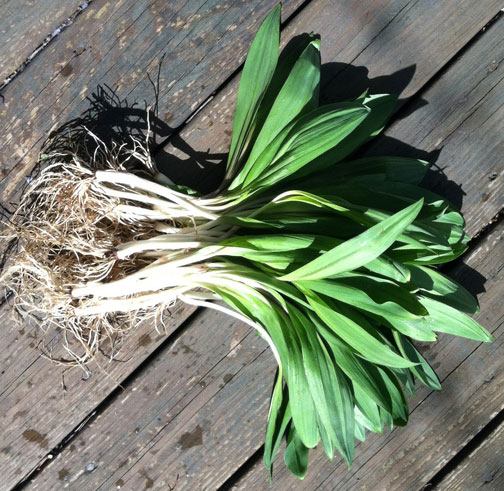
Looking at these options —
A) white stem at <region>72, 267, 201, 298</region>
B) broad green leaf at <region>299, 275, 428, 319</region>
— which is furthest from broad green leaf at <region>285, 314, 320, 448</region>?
white stem at <region>72, 267, 201, 298</region>

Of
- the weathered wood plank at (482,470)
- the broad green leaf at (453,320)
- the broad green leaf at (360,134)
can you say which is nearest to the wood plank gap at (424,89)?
the broad green leaf at (360,134)

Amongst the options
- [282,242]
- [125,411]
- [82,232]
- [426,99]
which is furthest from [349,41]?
[125,411]

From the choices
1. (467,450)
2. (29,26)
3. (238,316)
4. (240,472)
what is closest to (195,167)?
(238,316)

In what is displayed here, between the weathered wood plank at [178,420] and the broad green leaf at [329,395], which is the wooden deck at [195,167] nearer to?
the weathered wood plank at [178,420]

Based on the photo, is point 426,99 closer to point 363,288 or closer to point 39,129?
point 363,288

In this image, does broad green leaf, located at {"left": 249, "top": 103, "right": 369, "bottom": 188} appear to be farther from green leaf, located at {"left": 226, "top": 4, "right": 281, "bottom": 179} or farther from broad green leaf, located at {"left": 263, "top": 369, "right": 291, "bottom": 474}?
broad green leaf, located at {"left": 263, "top": 369, "right": 291, "bottom": 474}

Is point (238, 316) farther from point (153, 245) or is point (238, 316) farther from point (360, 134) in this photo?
point (360, 134)
